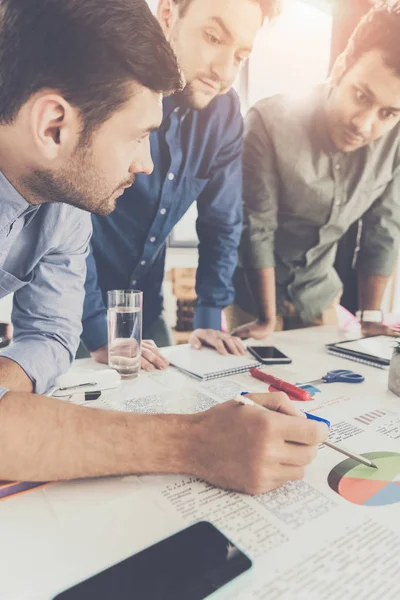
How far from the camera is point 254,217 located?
1562 millimetres

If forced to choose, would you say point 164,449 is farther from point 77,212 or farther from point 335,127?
point 335,127

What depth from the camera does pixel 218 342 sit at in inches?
42.8

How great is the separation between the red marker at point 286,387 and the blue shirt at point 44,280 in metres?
0.39

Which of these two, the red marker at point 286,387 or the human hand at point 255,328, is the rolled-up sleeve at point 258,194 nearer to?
the human hand at point 255,328

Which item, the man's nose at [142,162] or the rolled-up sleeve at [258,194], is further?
the rolled-up sleeve at [258,194]

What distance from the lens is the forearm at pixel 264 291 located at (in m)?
1.64

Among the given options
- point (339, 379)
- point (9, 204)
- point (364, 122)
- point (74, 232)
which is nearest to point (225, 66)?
point (364, 122)

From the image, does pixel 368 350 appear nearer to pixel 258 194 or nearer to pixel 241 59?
pixel 258 194

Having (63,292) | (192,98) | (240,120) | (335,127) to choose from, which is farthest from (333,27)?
(63,292)

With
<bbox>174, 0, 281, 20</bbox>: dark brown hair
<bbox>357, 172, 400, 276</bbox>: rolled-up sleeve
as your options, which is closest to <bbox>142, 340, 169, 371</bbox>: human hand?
<bbox>174, 0, 281, 20</bbox>: dark brown hair

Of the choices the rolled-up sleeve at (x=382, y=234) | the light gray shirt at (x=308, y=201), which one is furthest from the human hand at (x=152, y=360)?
the rolled-up sleeve at (x=382, y=234)

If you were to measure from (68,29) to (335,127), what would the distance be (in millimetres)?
1185

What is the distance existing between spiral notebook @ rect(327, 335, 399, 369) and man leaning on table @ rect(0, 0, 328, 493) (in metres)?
0.52

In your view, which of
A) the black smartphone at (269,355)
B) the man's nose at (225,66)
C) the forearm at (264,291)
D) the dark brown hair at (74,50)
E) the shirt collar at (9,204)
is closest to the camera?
the dark brown hair at (74,50)
